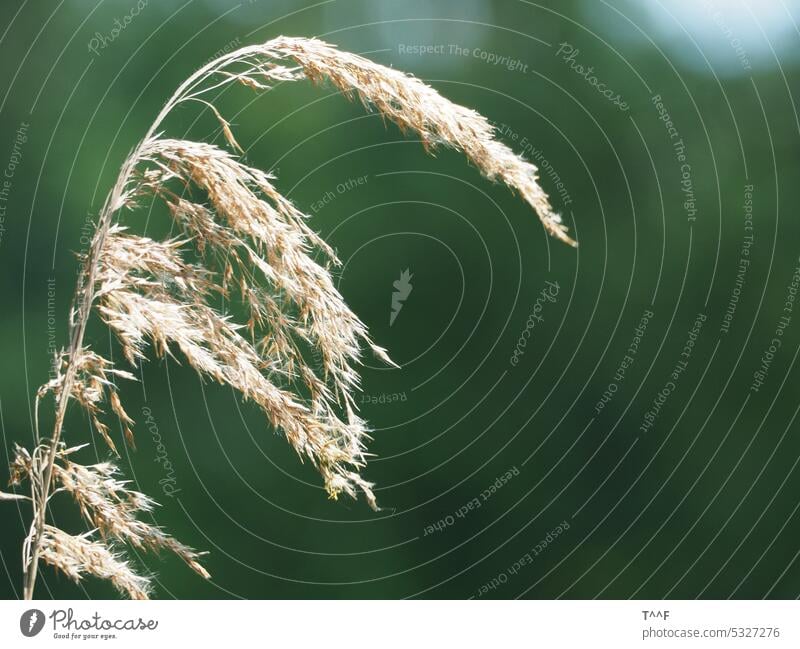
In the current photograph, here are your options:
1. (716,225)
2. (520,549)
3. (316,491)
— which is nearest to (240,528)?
(316,491)

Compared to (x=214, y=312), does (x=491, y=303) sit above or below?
above

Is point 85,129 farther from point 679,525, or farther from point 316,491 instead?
point 679,525

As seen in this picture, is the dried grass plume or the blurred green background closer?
the dried grass plume

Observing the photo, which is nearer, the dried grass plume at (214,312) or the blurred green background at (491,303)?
the dried grass plume at (214,312)

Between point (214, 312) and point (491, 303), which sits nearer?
point (214, 312)
